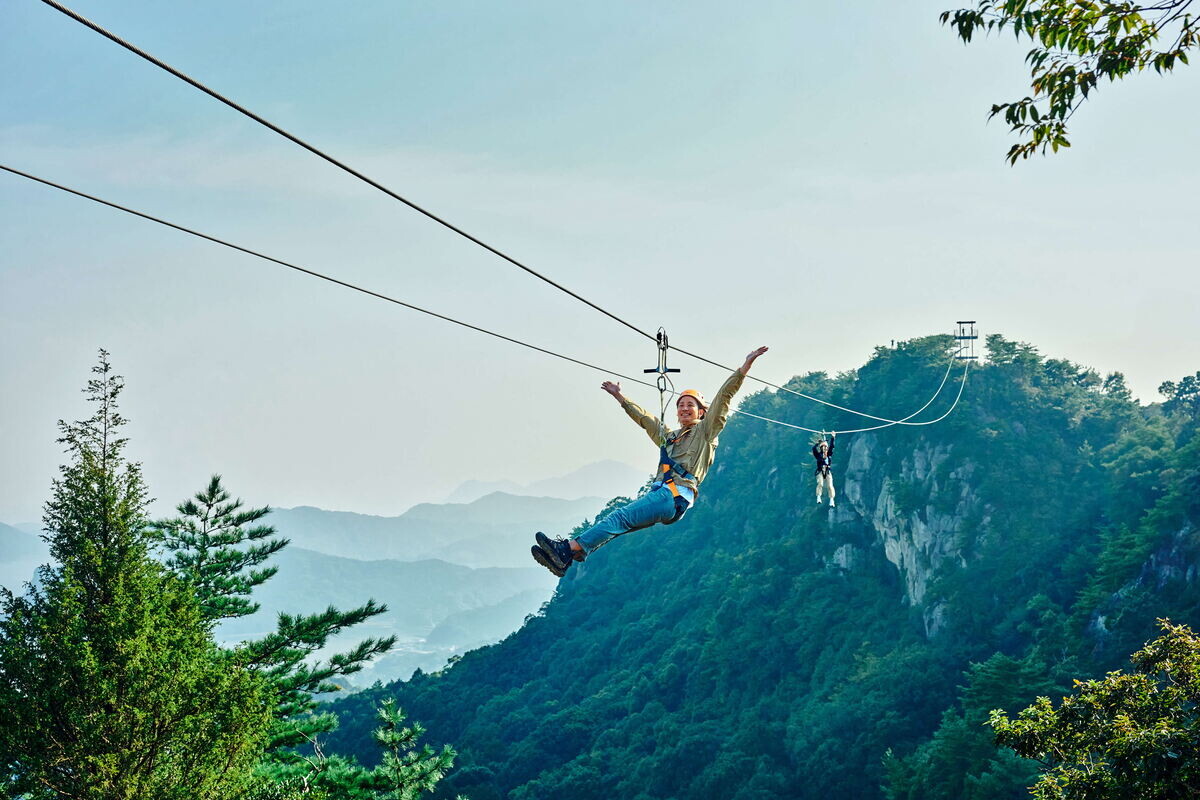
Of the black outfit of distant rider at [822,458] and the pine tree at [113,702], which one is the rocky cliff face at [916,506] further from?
the pine tree at [113,702]

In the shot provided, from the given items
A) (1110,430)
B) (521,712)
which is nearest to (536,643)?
(521,712)

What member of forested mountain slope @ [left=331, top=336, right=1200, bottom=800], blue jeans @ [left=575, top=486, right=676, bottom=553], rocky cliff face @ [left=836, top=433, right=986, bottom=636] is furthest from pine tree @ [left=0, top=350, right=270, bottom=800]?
rocky cliff face @ [left=836, top=433, right=986, bottom=636]

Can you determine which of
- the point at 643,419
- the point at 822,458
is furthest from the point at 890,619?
the point at 643,419

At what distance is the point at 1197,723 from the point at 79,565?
12863 millimetres

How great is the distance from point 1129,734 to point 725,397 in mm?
7819

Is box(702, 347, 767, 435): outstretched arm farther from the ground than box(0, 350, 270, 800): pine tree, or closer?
farther from the ground

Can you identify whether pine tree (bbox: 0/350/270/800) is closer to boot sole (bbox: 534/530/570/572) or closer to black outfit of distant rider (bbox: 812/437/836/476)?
boot sole (bbox: 534/530/570/572)

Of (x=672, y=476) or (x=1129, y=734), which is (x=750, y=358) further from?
(x=1129, y=734)

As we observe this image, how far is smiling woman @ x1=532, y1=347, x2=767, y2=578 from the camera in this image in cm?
739

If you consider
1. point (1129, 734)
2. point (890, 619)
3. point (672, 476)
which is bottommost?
point (1129, 734)

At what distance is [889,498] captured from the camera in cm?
7088

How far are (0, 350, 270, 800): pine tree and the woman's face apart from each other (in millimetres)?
6360

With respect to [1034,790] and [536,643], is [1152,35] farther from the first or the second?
[536,643]

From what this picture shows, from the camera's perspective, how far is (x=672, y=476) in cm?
776
